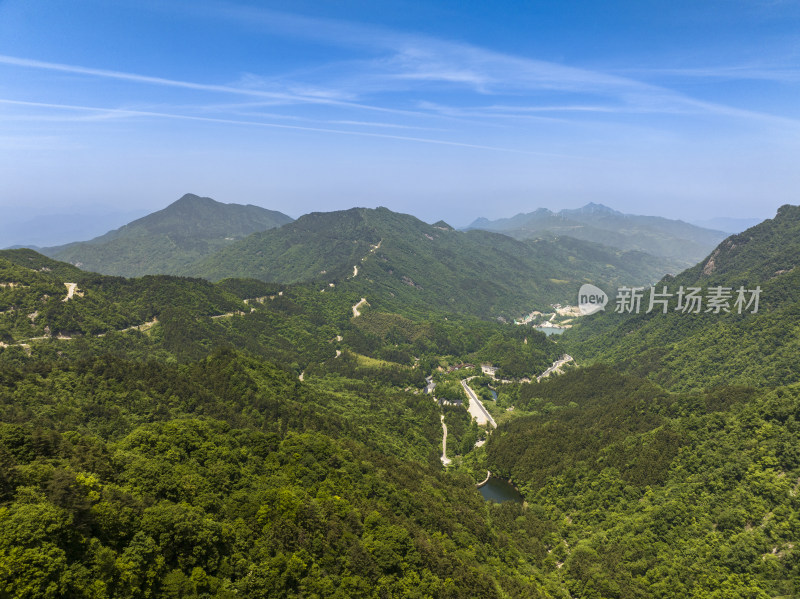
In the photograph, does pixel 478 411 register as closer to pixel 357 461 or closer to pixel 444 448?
pixel 444 448

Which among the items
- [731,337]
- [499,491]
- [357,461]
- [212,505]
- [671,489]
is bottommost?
[499,491]

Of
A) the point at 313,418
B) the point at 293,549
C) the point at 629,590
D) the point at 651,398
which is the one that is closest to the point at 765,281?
the point at 651,398

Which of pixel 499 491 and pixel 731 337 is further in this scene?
pixel 731 337

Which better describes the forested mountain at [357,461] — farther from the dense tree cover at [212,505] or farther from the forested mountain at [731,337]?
the forested mountain at [731,337]

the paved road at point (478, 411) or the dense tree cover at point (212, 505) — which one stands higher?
the dense tree cover at point (212, 505)

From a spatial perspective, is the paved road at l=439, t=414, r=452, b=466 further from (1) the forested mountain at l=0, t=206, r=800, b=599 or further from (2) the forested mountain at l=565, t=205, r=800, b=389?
(2) the forested mountain at l=565, t=205, r=800, b=389

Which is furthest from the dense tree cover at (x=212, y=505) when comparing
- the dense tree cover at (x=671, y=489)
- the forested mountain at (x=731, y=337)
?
the forested mountain at (x=731, y=337)

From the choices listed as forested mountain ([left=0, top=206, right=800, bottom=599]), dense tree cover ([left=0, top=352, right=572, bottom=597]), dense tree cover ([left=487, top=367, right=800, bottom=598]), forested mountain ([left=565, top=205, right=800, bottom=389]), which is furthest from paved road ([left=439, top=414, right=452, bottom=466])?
forested mountain ([left=565, top=205, right=800, bottom=389])

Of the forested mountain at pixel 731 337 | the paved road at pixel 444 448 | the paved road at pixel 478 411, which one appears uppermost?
the forested mountain at pixel 731 337

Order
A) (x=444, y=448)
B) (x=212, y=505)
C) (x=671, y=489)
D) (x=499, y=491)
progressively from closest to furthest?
1. (x=212, y=505)
2. (x=671, y=489)
3. (x=499, y=491)
4. (x=444, y=448)

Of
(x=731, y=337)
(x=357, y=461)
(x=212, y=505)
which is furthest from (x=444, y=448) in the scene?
(x=731, y=337)
